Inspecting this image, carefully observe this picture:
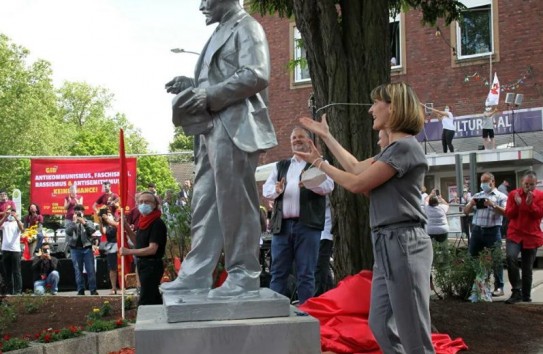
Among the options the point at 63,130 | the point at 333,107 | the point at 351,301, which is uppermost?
the point at 63,130

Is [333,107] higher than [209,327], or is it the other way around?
[333,107]

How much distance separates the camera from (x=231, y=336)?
14.3 ft

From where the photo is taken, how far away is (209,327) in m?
4.34

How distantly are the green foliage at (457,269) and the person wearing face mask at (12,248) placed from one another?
328 inches

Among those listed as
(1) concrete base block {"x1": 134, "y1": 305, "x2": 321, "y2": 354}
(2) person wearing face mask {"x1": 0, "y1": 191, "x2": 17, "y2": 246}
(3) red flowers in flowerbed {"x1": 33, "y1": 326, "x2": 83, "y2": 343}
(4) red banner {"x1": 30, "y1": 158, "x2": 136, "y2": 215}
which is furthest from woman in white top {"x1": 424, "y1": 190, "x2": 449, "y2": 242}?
(4) red banner {"x1": 30, "y1": 158, "x2": 136, "y2": 215}

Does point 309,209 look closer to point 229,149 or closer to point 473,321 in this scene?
point 473,321

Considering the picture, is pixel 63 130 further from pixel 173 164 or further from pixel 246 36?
pixel 246 36

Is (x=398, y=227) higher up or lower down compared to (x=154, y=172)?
lower down

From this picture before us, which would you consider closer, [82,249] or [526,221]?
[526,221]

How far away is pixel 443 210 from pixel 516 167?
30.9ft

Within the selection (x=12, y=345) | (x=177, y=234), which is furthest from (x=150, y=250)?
(x=12, y=345)

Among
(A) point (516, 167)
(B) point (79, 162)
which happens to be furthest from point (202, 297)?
→ (A) point (516, 167)

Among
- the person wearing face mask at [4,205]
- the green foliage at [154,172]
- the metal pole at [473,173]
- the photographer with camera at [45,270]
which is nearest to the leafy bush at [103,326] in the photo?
the person wearing face mask at [4,205]

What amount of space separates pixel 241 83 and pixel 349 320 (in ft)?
8.56
